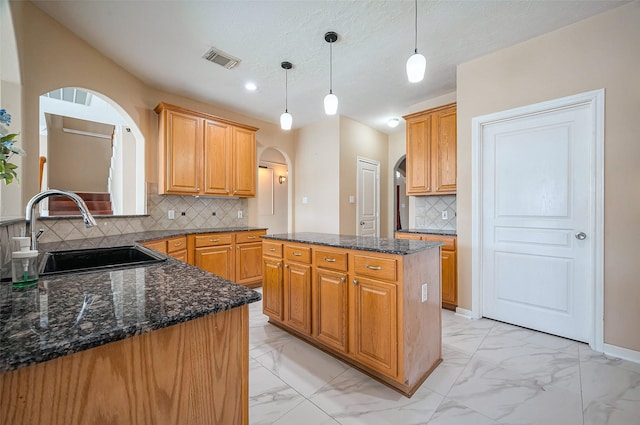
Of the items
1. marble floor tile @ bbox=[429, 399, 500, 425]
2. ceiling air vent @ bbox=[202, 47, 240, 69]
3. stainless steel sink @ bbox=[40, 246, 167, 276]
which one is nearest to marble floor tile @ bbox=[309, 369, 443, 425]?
marble floor tile @ bbox=[429, 399, 500, 425]

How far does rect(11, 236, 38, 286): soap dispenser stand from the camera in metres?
0.94

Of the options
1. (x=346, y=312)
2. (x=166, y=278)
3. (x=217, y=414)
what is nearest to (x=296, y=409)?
(x=346, y=312)

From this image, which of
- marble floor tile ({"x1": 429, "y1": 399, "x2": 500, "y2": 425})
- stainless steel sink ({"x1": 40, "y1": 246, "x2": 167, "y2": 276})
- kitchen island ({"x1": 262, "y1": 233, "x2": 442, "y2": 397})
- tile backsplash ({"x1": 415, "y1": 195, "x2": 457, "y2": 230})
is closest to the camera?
marble floor tile ({"x1": 429, "y1": 399, "x2": 500, "y2": 425})

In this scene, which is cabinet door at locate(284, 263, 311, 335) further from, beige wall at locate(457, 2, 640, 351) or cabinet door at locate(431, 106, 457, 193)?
beige wall at locate(457, 2, 640, 351)

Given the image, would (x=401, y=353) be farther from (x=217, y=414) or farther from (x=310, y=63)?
(x=310, y=63)

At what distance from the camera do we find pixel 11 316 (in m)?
0.69

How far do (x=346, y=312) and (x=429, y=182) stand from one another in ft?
7.43

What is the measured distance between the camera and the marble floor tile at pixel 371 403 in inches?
60.4

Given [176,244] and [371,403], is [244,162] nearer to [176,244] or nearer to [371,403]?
[176,244]

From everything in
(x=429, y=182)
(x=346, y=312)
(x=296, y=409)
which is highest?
(x=429, y=182)

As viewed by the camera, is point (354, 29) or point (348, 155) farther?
point (348, 155)

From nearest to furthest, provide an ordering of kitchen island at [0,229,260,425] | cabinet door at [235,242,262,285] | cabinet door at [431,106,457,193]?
kitchen island at [0,229,260,425], cabinet door at [431,106,457,193], cabinet door at [235,242,262,285]

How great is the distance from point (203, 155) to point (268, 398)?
121 inches

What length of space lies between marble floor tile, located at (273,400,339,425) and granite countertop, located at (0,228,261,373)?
3.40 feet
